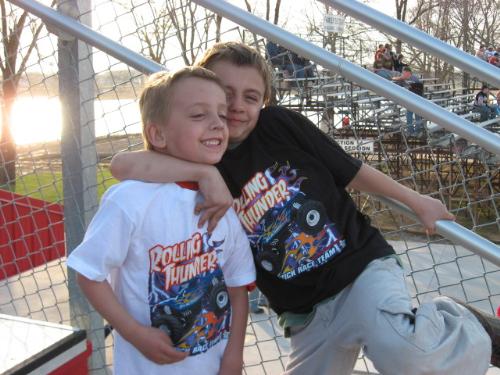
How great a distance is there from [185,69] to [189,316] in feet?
2.20

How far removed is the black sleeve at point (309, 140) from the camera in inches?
75.6

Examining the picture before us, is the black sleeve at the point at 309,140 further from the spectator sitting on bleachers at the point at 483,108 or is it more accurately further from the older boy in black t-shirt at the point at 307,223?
the spectator sitting on bleachers at the point at 483,108

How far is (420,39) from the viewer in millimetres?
1981

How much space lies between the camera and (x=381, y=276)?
1.81 metres

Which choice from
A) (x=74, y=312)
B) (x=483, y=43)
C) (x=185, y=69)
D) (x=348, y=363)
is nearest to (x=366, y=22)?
(x=185, y=69)

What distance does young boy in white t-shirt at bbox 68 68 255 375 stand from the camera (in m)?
1.63

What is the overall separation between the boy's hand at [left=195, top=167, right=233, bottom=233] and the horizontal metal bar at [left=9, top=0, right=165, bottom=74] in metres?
0.63

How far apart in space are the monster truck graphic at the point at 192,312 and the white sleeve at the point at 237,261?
6 cm

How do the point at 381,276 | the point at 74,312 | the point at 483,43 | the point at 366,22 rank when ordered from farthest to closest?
the point at 483,43
the point at 74,312
the point at 366,22
the point at 381,276

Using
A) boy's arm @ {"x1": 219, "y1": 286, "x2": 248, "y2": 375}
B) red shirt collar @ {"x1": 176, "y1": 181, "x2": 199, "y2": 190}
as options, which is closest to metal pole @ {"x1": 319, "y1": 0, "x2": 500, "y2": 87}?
red shirt collar @ {"x1": 176, "y1": 181, "x2": 199, "y2": 190}

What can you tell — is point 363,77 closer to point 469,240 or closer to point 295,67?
point 295,67

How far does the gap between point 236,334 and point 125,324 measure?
339 mm

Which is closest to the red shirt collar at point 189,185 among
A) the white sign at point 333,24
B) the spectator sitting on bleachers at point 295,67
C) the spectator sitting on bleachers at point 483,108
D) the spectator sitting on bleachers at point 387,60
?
the spectator sitting on bleachers at point 295,67

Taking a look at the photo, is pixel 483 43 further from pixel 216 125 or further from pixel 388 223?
pixel 216 125
